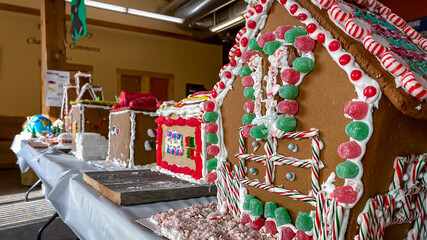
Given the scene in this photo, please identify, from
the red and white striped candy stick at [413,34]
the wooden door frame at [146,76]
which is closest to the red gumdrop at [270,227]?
the red and white striped candy stick at [413,34]

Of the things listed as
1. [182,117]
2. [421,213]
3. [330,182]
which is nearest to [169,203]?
[182,117]

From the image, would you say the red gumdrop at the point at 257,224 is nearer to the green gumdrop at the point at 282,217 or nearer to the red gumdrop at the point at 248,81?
the green gumdrop at the point at 282,217

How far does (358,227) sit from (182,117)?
0.91 m

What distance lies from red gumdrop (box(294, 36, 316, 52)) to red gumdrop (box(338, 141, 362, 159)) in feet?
0.74

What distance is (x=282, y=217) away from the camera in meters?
0.73

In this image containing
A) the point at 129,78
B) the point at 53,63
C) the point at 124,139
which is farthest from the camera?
the point at 129,78

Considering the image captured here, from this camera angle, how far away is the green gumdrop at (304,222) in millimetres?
681

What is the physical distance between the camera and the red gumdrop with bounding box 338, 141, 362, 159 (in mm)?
596

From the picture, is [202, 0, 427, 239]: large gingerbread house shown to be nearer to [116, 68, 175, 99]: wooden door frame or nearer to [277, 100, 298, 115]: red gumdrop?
[277, 100, 298, 115]: red gumdrop

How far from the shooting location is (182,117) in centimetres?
139

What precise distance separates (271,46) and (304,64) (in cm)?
11

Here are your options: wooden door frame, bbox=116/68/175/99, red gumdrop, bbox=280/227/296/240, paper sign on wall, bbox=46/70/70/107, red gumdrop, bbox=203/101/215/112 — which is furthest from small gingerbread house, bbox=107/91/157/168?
wooden door frame, bbox=116/68/175/99

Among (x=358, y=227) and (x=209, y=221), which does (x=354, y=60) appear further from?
(x=209, y=221)

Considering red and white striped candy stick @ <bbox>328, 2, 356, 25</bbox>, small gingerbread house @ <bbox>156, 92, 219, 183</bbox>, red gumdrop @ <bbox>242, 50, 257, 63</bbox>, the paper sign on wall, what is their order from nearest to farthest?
red and white striped candy stick @ <bbox>328, 2, 356, 25</bbox>
red gumdrop @ <bbox>242, 50, 257, 63</bbox>
small gingerbread house @ <bbox>156, 92, 219, 183</bbox>
the paper sign on wall
